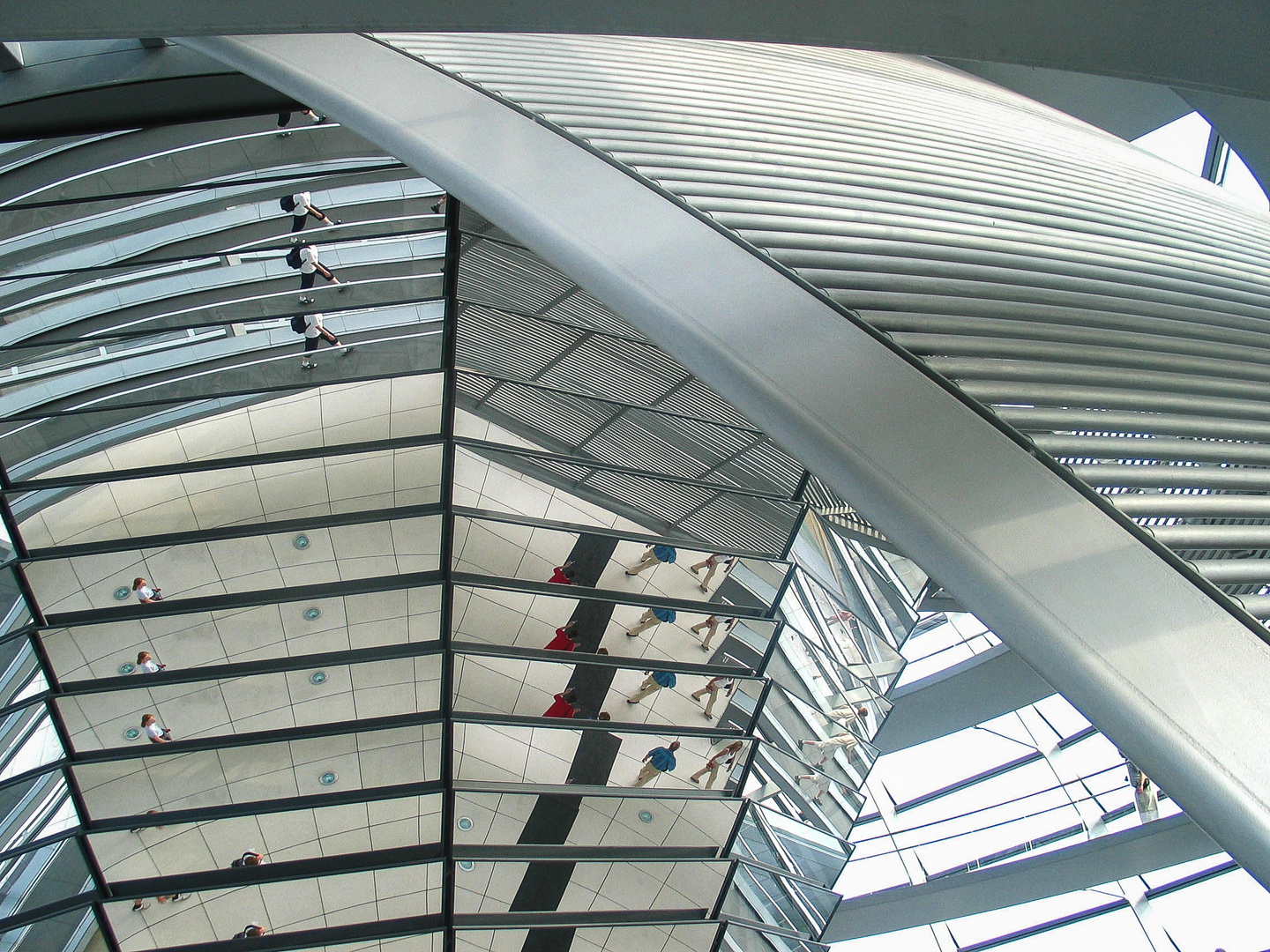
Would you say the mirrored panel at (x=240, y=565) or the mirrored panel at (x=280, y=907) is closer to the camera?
the mirrored panel at (x=240, y=565)

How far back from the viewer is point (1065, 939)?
19.8m

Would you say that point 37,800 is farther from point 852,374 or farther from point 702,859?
point 852,374

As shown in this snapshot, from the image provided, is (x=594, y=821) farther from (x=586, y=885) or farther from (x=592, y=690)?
(x=592, y=690)

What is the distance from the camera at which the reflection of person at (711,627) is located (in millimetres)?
14609

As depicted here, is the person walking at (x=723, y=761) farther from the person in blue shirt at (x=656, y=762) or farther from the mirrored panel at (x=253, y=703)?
the mirrored panel at (x=253, y=703)

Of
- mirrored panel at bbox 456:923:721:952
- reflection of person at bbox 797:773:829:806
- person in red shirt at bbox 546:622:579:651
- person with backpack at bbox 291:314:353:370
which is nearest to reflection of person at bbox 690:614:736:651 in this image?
person in red shirt at bbox 546:622:579:651

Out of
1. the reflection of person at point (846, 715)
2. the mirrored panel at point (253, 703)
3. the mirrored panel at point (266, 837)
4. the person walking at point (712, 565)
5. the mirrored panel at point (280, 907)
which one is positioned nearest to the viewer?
the mirrored panel at point (253, 703)

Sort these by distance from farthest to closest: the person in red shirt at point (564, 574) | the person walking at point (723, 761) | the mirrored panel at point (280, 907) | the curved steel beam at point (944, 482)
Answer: the person walking at point (723, 761) < the person in red shirt at point (564, 574) < the mirrored panel at point (280, 907) < the curved steel beam at point (944, 482)

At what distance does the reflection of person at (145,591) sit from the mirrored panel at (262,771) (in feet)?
6.45

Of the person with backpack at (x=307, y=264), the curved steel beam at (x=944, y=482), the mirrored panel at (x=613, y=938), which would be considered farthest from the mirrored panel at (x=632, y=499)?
the curved steel beam at (x=944, y=482)

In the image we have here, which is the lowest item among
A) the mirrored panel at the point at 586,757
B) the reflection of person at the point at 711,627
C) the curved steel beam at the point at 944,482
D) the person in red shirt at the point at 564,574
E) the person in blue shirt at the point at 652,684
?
the curved steel beam at the point at 944,482

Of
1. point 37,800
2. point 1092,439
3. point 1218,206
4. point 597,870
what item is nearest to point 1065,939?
point 597,870

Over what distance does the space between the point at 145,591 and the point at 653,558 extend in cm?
615

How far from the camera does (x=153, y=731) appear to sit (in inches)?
525
